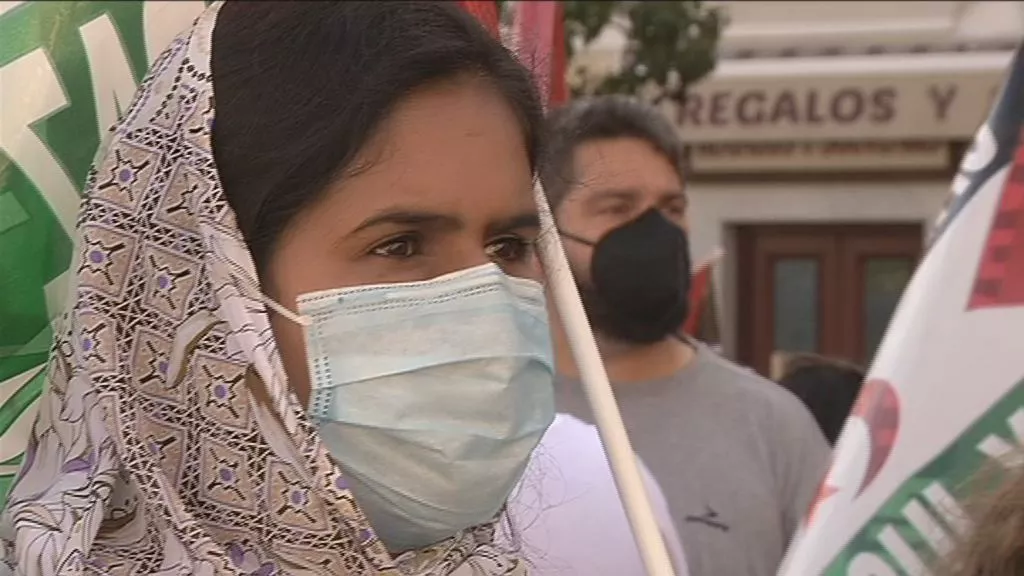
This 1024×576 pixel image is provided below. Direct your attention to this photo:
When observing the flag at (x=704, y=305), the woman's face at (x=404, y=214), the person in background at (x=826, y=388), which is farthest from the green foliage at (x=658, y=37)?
the woman's face at (x=404, y=214)

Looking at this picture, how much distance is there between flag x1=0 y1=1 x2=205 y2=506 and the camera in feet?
6.23

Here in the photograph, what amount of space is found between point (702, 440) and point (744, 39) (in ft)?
25.9

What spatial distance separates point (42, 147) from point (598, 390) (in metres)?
0.76

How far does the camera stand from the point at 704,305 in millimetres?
5250

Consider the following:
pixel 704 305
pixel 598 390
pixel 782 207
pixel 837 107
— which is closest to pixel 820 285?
pixel 782 207

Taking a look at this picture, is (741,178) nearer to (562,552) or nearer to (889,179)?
(889,179)

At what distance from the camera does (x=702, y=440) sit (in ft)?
9.92

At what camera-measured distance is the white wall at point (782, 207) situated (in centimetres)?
1020

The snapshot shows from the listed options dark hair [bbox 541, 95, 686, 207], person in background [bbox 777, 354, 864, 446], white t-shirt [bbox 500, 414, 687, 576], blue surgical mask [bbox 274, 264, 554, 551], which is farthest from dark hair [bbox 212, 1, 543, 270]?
person in background [bbox 777, 354, 864, 446]

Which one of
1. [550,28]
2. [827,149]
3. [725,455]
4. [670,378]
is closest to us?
[725,455]

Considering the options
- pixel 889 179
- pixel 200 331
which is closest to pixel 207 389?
pixel 200 331

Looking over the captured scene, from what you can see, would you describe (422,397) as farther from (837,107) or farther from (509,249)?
(837,107)

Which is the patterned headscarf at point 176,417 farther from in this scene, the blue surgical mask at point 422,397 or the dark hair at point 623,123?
the dark hair at point 623,123

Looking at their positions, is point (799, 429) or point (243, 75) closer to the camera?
point (243, 75)
